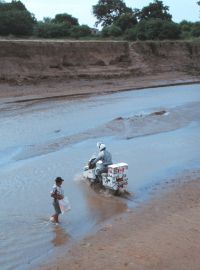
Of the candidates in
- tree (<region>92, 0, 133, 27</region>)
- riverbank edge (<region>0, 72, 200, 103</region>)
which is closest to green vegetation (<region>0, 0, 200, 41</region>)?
tree (<region>92, 0, 133, 27</region>)

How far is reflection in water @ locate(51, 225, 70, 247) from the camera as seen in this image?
11.0 meters

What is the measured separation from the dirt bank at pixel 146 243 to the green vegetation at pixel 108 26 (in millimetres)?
37944

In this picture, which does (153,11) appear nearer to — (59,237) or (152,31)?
(152,31)

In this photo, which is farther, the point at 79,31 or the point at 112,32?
the point at 112,32

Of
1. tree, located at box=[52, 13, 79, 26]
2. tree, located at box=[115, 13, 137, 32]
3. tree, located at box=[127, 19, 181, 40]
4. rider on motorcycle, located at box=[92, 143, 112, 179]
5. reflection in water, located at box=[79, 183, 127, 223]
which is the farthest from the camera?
tree, located at box=[52, 13, 79, 26]

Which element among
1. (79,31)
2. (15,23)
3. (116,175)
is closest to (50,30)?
(15,23)

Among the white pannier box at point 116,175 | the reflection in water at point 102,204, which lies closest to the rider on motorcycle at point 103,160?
the white pannier box at point 116,175

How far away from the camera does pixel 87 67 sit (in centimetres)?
4184

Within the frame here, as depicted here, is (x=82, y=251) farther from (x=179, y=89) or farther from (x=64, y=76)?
(x=179, y=89)

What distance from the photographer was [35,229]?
465 inches

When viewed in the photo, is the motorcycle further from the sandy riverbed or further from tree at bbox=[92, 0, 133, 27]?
tree at bbox=[92, 0, 133, 27]

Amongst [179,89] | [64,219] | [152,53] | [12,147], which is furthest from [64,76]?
[64,219]

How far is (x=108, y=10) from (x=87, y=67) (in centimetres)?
2953

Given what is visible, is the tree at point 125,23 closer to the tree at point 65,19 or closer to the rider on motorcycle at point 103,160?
the tree at point 65,19
